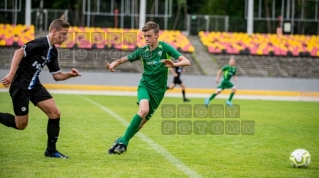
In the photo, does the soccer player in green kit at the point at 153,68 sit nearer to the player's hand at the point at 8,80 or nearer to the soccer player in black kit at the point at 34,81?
the soccer player in black kit at the point at 34,81

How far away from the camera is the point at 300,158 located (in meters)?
8.66

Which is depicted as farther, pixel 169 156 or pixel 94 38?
pixel 94 38

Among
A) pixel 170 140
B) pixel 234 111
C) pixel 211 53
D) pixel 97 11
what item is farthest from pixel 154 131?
pixel 97 11

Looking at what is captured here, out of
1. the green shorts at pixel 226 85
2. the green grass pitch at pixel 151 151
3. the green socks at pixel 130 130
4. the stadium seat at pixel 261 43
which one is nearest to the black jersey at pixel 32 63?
the green grass pitch at pixel 151 151

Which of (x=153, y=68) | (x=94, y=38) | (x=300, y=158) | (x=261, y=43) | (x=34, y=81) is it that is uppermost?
(x=153, y=68)

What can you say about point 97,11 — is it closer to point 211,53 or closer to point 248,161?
point 211,53

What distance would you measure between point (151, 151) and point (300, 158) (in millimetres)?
2597

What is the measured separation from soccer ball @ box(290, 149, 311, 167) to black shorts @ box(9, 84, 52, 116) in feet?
12.1

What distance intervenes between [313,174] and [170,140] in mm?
4100

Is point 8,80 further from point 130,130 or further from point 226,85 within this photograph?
point 226,85

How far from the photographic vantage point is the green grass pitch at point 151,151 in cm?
815

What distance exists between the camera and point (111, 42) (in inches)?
1348

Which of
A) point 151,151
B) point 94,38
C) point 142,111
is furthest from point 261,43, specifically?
point 142,111

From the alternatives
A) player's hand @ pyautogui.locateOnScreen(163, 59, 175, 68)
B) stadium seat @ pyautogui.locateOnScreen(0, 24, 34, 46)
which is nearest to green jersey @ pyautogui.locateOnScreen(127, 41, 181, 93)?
player's hand @ pyautogui.locateOnScreen(163, 59, 175, 68)
